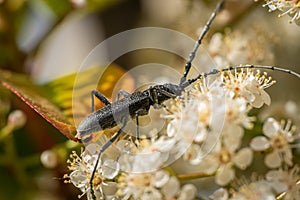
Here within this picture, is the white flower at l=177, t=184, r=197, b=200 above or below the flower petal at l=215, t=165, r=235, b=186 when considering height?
below

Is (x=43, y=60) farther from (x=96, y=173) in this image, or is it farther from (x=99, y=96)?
(x=96, y=173)

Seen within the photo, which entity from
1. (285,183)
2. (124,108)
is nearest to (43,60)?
(124,108)

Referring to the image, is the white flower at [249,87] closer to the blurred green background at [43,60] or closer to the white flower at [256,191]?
the white flower at [256,191]

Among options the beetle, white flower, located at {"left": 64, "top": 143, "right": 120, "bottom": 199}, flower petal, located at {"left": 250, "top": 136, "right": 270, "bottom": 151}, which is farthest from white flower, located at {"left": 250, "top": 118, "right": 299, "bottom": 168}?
white flower, located at {"left": 64, "top": 143, "right": 120, "bottom": 199}

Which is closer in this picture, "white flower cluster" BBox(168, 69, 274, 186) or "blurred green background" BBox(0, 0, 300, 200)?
"white flower cluster" BBox(168, 69, 274, 186)

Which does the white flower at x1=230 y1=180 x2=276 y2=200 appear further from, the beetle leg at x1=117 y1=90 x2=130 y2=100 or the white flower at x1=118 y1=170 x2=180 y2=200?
the beetle leg at x1=117 y1=90 x2=130 y2=100

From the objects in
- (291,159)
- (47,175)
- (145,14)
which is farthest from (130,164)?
(145,14)

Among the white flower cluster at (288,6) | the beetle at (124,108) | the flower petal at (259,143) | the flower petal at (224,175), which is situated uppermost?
the white flower cluster at (288,6)

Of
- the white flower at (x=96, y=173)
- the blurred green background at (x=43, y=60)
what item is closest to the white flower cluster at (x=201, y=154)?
the white flower at (x=96, y=173)
